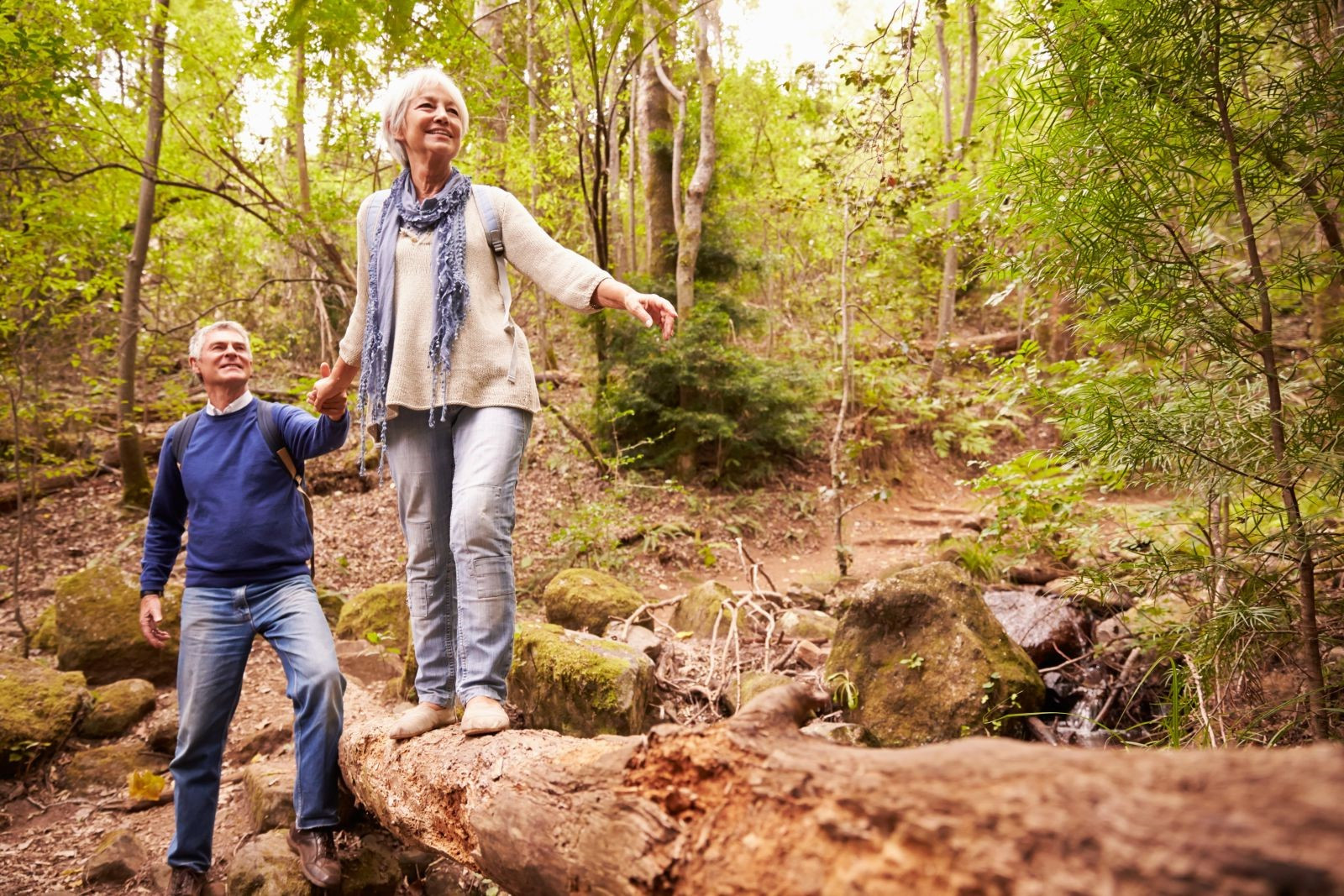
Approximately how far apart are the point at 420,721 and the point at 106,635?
14.6 feet

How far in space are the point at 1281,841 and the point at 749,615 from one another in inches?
204

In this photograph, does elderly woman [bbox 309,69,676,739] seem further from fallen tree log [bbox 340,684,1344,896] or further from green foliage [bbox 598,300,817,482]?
green foliage [bbox 598,300,817,482]

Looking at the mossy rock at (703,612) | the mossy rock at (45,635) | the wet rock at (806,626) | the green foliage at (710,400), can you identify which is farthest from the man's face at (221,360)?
the green foliage at (710,400)

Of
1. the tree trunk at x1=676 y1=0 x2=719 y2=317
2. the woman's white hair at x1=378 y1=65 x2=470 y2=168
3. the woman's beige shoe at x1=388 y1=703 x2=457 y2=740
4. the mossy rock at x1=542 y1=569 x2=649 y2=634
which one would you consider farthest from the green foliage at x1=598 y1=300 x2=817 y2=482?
the woman's beige shoe at x1=388 y1=703 x2=457 y2=740

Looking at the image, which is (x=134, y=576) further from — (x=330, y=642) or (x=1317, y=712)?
(x=1317, y=712)

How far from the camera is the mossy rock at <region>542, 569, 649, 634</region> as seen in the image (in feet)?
18.6

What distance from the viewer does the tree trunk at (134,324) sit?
8256 millimetres

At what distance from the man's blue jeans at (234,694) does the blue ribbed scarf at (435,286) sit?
1.00m

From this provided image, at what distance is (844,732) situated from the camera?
377 centimetres

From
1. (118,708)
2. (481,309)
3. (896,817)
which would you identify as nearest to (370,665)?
(118,708)

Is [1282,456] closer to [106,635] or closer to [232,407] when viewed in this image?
[232,407]

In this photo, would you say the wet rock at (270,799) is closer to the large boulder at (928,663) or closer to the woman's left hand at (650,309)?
the woman's left hand at (650,309)

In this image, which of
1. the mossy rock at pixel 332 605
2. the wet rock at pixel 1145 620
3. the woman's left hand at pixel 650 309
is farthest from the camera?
the mossy rock at pixel 332 605

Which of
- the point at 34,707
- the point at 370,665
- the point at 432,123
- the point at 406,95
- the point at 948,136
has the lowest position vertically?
the point at 370,665
